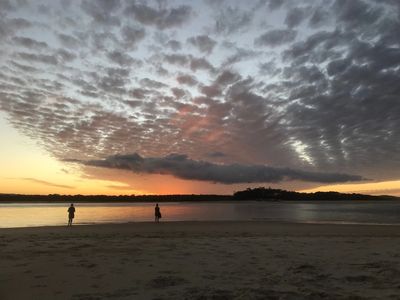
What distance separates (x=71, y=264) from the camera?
12602mm

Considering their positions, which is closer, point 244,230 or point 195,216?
point 244,230

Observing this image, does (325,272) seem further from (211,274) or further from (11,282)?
(11,282)

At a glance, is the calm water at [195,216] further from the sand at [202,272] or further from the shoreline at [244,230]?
the sand at [202,272]

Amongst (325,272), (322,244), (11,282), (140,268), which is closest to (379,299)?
(325,272)

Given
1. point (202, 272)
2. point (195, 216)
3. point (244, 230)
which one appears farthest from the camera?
point (195, 216)

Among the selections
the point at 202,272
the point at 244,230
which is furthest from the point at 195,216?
the point at 202,272

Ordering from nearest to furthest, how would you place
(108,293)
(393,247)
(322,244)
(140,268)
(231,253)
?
(108,293)
(140,268)
(231,253)
(393,247)
(322,244)

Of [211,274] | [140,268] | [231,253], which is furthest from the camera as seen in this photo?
[231,253]

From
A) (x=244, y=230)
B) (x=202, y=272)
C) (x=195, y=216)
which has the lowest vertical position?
(x=202, y=272)

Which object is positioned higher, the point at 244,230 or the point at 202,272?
the point at 244,230

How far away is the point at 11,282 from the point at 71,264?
254cm

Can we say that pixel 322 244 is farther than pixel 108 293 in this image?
Yes

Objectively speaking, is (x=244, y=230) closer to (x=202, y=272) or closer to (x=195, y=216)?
(x=202, y=272)

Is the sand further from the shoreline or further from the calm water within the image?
the calm water
